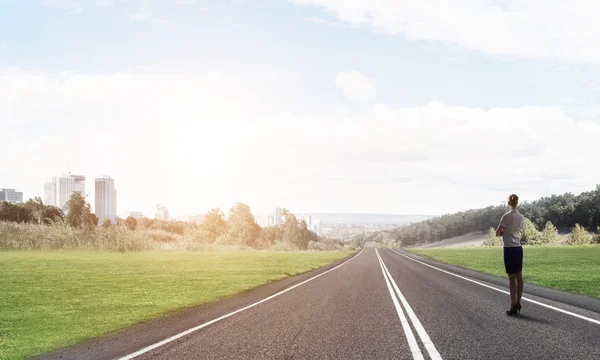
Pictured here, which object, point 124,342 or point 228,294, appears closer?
point 124,342

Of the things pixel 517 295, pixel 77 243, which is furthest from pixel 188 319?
pixel 77 243

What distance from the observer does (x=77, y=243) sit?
116 feet

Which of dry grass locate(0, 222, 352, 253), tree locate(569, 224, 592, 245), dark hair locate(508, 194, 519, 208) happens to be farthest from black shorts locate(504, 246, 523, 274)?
tree locate(569, 224, 592, 245)

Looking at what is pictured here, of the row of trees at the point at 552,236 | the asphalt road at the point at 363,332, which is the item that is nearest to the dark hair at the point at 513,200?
the asphalt road at the point at 363,332

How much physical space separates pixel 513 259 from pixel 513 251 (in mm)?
191

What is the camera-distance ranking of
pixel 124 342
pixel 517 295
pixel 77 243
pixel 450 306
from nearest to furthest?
pixel 124 342 → pixel 517 295 → pixel 450 306 → pixel 77 243

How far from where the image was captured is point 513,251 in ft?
34.1

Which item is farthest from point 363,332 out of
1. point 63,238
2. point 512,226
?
point 63,238

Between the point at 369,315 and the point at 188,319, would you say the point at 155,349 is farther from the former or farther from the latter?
the point at 369,315

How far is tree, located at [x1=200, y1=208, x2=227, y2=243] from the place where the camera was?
290 ft

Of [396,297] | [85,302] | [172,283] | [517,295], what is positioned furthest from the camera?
[172,283]

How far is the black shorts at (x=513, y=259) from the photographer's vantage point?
10.3 m

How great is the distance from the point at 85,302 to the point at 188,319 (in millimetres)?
4301

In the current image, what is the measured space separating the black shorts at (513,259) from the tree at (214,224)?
3151 inches
